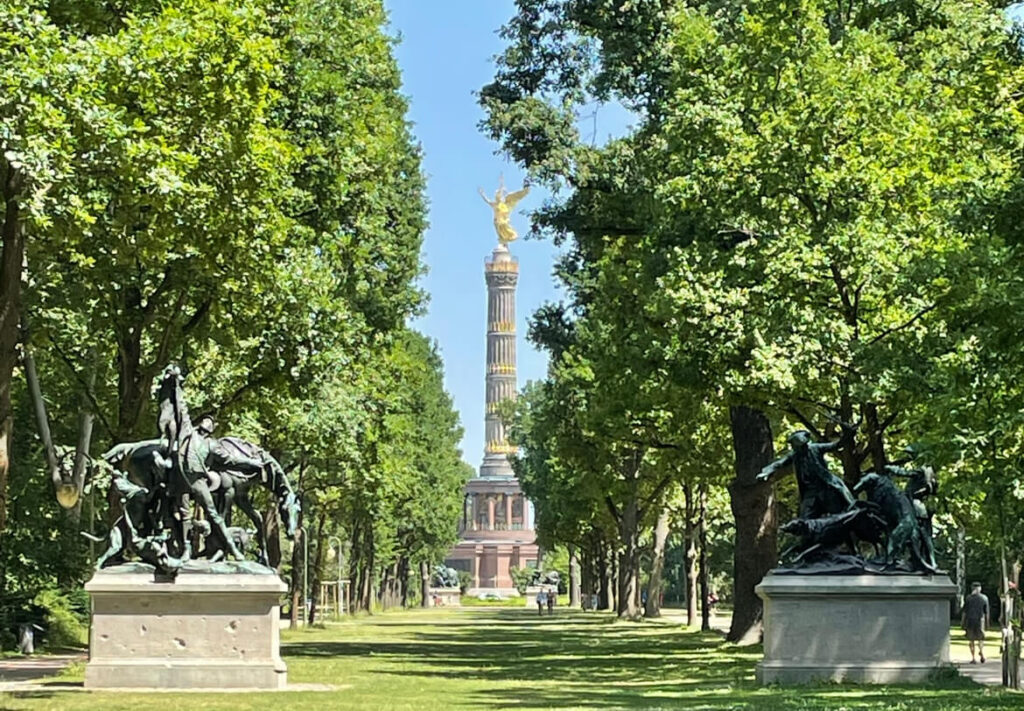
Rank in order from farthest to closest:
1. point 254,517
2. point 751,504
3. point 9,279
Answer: point 751,504
point 254,517
point 9,279

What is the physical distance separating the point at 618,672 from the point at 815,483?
695 cm

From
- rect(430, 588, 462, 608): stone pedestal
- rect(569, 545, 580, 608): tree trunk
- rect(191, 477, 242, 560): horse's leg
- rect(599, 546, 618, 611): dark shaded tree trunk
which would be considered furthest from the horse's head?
rect(430, 588, 462, 608): stone pedestal

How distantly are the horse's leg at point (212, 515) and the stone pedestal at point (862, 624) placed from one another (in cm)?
816

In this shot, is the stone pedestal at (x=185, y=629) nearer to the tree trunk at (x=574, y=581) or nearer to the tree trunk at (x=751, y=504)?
the tree trunk at (x=751, y=504)

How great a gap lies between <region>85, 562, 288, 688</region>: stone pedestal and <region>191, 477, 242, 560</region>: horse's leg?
1.52 feet

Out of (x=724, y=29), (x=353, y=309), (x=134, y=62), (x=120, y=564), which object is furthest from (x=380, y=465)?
(x=134, y=62)

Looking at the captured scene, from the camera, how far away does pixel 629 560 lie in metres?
62.6

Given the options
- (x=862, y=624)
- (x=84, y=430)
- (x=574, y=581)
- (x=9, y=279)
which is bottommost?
(x=862, y=624)

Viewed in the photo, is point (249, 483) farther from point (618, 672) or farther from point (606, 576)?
point (606, 576)

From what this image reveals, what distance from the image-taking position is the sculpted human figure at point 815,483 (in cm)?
2473

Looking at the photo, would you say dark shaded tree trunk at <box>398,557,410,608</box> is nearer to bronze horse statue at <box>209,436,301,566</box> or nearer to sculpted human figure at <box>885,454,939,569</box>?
bronze horse statue at <box>209,436,301,566</box>

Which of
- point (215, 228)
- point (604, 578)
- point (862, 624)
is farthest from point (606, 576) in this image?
point (215, 228)

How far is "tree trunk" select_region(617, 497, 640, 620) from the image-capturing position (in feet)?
200

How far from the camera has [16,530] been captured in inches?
1837
